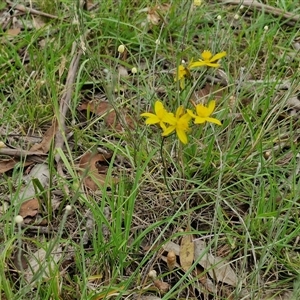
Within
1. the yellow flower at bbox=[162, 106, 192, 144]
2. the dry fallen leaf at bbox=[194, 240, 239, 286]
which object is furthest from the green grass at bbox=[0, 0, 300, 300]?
the yellow flower at bbox=[162, 106, 192, 144]

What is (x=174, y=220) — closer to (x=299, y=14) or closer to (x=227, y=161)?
(x=227, y=161)

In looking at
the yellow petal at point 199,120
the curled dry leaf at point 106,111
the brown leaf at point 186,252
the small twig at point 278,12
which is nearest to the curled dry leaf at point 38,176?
the curled dry leaf at point 106,111

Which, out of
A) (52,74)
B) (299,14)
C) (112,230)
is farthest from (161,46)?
(112,230)

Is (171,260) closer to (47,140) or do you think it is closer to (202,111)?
(202,111)

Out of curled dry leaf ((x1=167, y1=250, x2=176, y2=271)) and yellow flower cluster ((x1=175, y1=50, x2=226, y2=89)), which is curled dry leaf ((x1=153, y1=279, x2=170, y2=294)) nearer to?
curled dry leaf ((x1=167, y1=250, x2=176, y2=271))

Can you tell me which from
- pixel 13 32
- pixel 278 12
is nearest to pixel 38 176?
pixel 13 32
